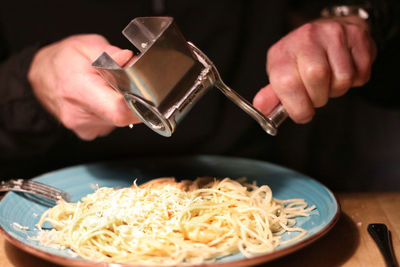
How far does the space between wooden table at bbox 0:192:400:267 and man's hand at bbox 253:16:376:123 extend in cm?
31

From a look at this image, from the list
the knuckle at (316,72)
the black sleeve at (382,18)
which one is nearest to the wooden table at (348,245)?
the knuckle at (316,72)

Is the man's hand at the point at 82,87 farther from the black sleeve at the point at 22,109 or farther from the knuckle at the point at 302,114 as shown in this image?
the knuckle at the point at 302,114

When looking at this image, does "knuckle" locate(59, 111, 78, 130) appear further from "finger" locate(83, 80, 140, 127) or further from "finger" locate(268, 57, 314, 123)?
"finger" locate(268, 57, 314, 123)

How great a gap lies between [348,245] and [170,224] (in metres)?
0.43

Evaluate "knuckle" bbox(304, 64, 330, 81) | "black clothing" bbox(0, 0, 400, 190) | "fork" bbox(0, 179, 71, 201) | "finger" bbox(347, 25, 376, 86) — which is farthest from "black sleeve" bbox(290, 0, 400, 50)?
"fork" bbox(0, 179, 71, 201)

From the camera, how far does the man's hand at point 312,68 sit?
3.59ft

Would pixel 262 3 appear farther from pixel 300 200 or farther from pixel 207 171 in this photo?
pixel 300 200

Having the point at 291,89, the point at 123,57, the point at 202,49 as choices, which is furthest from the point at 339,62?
the point at 202,49

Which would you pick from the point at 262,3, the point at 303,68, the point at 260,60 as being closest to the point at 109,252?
the point at 303,68

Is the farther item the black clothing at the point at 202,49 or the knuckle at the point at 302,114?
the black clothing at the point at 202,49

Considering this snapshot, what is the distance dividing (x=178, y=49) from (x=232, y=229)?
43 cm

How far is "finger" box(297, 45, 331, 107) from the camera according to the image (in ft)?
3.54

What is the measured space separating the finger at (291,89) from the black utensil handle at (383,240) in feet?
1.11

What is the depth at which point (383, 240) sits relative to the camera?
0.97m
